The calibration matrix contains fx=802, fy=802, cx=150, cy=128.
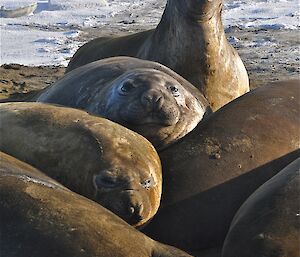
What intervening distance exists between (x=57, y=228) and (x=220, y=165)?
1.37m

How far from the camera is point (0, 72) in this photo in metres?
9.17

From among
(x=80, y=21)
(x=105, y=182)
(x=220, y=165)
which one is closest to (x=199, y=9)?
(x=220, y=165)

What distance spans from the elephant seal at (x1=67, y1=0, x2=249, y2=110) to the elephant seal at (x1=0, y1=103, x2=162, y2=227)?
2.20 meters

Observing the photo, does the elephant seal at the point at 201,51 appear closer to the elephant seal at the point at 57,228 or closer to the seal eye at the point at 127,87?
the seal eye at the point at 127,87

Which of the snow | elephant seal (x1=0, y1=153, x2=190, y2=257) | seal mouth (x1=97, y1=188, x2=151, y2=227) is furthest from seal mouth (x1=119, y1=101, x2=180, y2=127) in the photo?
the snow

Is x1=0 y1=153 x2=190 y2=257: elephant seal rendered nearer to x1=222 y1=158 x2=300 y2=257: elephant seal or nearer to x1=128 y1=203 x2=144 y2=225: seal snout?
x1=222 y1=158 x2=300 y2=257: elephant seal

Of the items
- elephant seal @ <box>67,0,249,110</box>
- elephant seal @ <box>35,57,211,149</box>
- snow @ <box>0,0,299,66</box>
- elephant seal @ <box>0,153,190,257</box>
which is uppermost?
elephant seal @ <box>0,153,190,257</box>

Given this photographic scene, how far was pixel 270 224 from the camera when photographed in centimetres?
293

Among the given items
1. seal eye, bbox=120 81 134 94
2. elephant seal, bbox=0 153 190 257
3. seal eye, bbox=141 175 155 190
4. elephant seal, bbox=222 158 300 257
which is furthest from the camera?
seal eye, bbox=120 81 134 94

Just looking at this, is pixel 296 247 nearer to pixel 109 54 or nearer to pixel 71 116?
pixel 71 116

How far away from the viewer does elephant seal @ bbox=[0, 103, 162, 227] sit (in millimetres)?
3447

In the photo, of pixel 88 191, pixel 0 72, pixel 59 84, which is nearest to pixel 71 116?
pixel 88 191

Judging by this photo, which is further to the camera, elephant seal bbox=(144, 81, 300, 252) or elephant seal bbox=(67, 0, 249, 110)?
elephant seal bbox=(67, 0, 249, 110)

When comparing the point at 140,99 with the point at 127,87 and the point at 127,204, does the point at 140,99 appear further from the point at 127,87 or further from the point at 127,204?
the point at 127,204
